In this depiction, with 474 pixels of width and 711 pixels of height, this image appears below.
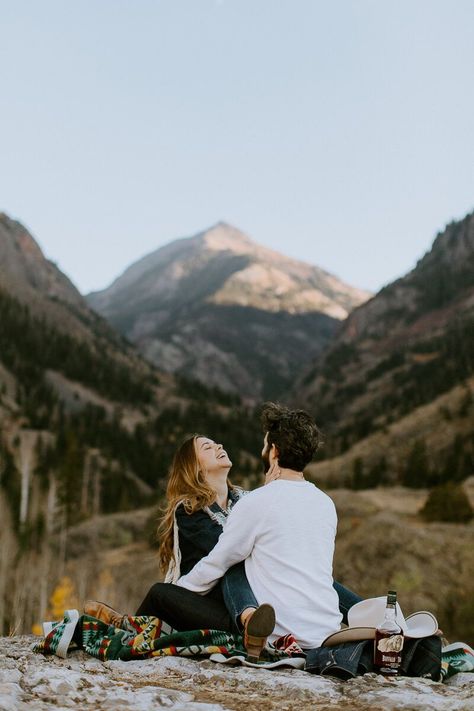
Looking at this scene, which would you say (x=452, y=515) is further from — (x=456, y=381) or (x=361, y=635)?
(x=456, y=381)

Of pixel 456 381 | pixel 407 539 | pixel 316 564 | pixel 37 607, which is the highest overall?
pixel 456 381

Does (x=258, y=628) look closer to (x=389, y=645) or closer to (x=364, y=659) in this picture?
(x=364, y=659)

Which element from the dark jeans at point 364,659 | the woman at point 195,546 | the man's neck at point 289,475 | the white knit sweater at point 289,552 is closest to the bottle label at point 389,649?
the dark jeans at point 364,659

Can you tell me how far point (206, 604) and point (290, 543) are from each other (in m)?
0.92

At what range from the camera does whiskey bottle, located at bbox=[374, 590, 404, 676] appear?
16.9 feet

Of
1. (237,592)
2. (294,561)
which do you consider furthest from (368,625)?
(237,592)

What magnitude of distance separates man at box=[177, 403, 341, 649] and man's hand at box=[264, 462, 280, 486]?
5 centimetres

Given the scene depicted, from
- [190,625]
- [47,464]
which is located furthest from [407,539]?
[47,464]

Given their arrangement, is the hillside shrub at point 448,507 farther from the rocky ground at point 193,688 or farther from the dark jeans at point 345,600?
the rocky ground at point 193,688

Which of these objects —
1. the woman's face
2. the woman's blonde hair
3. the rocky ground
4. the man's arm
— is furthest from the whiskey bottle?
the woman's face

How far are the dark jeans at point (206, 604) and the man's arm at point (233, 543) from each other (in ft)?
0.45

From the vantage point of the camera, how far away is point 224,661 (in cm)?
538

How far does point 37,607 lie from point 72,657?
5364 cm

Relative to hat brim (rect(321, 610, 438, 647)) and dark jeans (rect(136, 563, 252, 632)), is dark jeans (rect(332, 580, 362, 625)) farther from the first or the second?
dark jeans (rect(136, 563, 252, 632))
